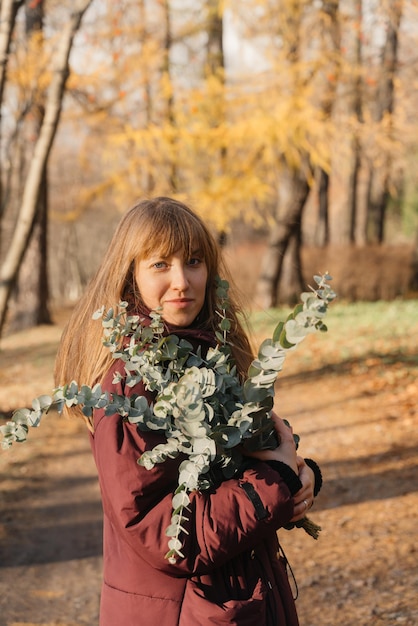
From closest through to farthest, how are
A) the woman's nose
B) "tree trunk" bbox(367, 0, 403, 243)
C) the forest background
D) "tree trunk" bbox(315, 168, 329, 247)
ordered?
1. the woman's nose
2. the forest background
3. "tree trunk" bbox(367, 0, 403, 243)
4. "tree trunk" bbox(315, 168, 329, 247)

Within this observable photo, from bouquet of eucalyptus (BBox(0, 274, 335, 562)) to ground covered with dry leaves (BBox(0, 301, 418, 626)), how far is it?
9.28ft

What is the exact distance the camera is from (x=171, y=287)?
1948mm

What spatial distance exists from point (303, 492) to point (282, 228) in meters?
15.2

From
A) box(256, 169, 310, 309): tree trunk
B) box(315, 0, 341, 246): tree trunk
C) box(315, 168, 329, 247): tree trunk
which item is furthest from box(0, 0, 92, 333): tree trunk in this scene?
box(315, 168, 329, 247): tree trunk

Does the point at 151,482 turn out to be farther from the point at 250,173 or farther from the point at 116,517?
the point at 250,173

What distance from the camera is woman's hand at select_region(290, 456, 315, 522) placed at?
70.4 inches

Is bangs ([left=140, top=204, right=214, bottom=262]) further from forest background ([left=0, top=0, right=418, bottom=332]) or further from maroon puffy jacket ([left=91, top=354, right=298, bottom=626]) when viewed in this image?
forest background ([left=0, top=0, right=418, bottom=332])

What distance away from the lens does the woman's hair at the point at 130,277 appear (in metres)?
1.96

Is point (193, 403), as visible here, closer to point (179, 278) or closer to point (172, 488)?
point (172, 488)

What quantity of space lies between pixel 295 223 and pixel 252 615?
1545cm

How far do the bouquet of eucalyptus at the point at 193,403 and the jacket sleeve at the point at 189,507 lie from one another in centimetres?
3

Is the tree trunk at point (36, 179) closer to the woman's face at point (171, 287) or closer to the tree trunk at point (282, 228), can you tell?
the woman's face at point (171, 287)

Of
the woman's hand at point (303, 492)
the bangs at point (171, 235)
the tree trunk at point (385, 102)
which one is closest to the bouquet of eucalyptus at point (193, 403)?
the woman's hand at point (303, 492)

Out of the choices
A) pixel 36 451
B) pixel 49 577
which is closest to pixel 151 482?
pixel 49 577
